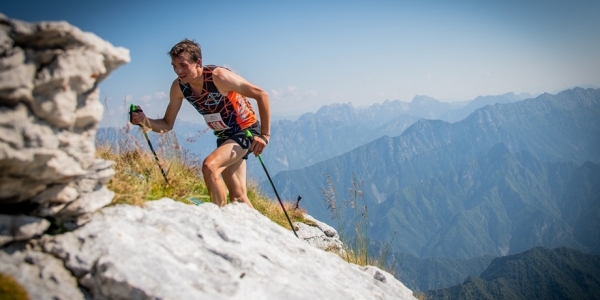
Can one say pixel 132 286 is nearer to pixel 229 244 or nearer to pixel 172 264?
pixel 172 264

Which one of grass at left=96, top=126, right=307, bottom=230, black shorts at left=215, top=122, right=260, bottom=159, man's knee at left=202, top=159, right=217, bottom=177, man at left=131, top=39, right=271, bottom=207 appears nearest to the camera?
grass at left=96, top=126, right=307, bottom=230

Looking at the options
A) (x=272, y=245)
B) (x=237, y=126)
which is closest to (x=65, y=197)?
(x=272, y=245)

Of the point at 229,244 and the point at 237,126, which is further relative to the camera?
the point at 237,126

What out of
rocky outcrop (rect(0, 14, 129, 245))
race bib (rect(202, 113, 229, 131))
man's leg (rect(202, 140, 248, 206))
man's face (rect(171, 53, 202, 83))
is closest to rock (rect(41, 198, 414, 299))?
rocky outcrop (rect(0, 14, 129, 245))

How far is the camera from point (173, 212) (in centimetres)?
375

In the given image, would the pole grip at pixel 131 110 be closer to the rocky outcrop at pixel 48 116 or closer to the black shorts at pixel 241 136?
the black shorts at pixel 241 136

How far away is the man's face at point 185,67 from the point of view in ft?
16.2

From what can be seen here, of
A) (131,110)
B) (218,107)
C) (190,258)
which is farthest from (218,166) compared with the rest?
(190,258)

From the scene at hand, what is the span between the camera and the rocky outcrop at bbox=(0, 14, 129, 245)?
2.41 metres

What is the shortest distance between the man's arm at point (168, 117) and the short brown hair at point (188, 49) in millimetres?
707

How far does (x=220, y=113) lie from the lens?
5.64m

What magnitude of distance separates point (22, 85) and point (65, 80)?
0.25 meters

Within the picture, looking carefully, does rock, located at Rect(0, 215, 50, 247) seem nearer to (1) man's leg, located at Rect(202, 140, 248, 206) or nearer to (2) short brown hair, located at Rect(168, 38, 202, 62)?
(1) man's leg, located at Rect(202, 140, 248, 206)

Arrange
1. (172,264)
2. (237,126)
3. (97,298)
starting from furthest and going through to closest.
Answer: (237,126) → (172,264) → (97,298)
